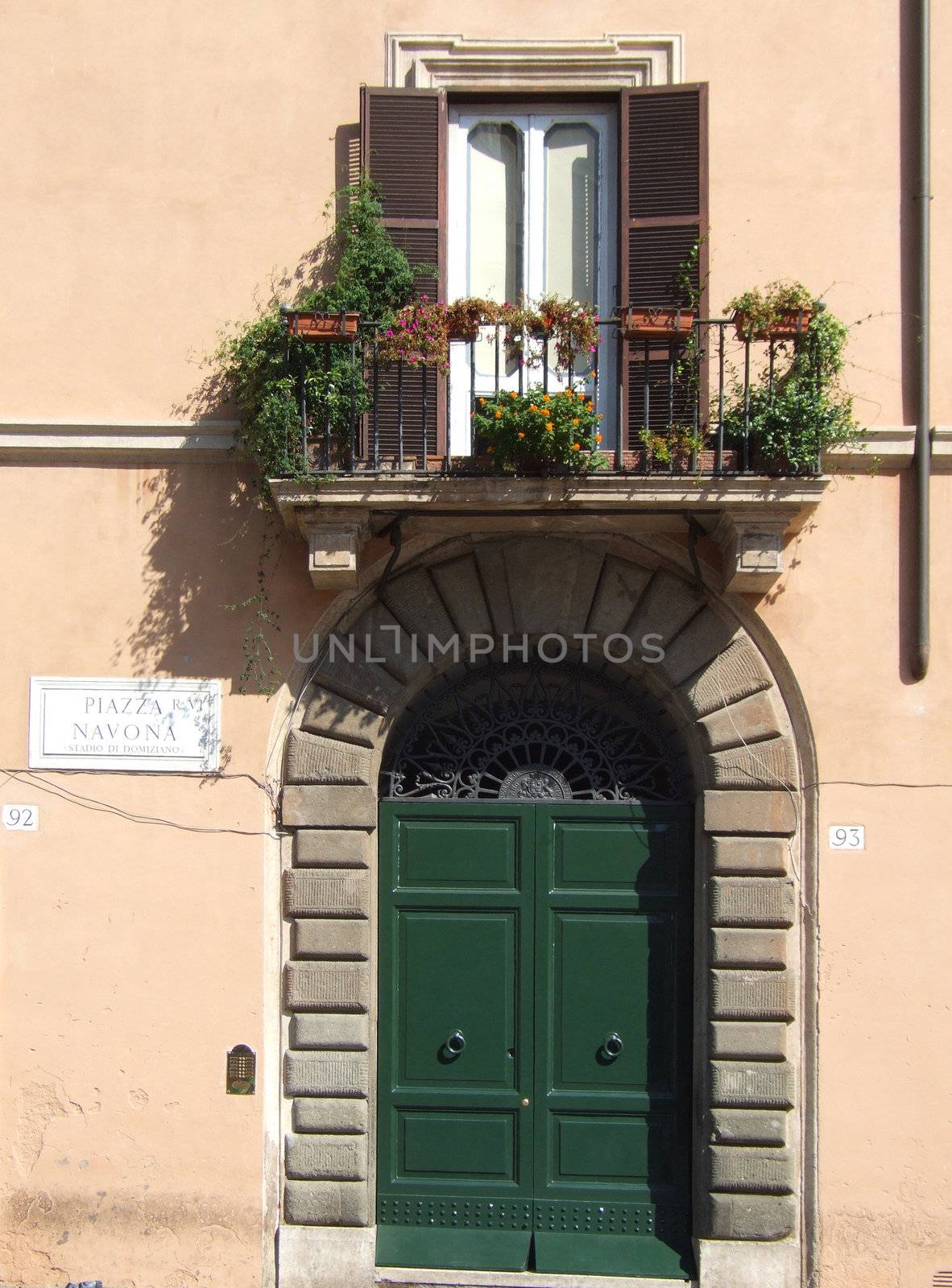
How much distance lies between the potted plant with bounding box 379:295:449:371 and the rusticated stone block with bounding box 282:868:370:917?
2.58 metres

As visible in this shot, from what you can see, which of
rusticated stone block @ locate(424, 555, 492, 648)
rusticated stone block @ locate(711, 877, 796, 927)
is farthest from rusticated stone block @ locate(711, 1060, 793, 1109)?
rusticated stone block @ locate(424, 555, 492, 648)

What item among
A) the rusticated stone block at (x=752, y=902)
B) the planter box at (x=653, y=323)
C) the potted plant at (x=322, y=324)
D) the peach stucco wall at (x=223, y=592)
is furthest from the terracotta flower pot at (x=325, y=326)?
the rusticated stone block at (x=752, y=902)

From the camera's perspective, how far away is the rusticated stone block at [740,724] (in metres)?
6.46

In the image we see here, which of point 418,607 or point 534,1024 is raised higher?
point 418,607

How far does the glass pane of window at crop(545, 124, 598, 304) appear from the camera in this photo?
22.7ft

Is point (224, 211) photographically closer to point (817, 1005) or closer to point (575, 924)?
point (575, 924)

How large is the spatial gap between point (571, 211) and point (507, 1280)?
553 cm

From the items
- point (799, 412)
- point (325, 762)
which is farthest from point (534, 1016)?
point (799, 412)

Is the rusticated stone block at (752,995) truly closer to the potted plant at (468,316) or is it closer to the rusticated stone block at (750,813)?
the rusticated stone block at (750,813)

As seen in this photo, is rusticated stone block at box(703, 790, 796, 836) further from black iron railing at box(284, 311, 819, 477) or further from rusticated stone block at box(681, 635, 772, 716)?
black iron railing at box(284, 311, 819, 477)

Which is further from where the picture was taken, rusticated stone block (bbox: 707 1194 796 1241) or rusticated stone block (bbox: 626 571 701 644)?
rusticated stone block (bbox: 626 571 701 644)

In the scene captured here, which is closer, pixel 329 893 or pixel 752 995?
pixel 752 995

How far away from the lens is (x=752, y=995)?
6348mm

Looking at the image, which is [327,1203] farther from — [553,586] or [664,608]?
[664,608]
